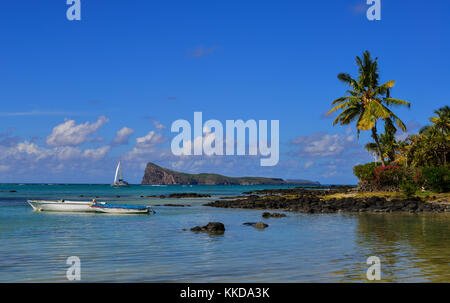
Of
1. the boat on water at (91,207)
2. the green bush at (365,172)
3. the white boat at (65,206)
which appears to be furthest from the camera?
the green bush at (365,172)

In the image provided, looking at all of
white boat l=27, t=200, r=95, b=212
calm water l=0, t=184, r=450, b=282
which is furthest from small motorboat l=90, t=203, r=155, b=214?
calm water l=0, t=184, r=450, b=282

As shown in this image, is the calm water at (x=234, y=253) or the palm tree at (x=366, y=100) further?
the palm tree at (x=366, y=100)

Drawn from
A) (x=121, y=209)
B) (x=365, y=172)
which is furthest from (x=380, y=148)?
(x=121, y=209)

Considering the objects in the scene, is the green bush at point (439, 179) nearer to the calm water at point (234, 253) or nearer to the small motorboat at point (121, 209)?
the calm water at point (234, 253)

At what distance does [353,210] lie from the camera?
39.4 m

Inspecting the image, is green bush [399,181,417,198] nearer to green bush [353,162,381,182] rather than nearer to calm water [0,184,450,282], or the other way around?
green bush [353,162,381,182]

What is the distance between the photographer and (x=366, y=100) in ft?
165

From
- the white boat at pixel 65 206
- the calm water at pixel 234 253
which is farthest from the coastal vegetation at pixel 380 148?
the white boat at pixel 65 206

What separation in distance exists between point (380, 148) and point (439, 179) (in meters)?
9.61

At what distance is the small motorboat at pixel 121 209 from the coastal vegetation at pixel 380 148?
25203mm

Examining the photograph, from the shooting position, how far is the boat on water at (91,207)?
4069cm

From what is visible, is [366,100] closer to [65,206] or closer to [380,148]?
[380,148]
